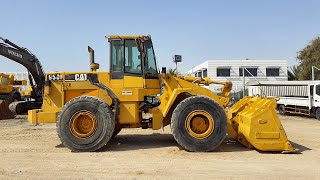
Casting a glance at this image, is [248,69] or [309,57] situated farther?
[248,69]

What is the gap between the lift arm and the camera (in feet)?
41.1

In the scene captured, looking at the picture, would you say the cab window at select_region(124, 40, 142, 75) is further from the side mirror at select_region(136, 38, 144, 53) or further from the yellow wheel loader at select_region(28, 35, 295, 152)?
the side mirror at select_region(136, 38, 144, 53)

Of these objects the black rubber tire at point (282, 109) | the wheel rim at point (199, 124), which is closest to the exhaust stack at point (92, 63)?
the wheel rim at point (199, 124)

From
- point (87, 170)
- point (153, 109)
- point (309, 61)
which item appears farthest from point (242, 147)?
point (309, 61)

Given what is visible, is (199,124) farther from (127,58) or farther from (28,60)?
(28,60)

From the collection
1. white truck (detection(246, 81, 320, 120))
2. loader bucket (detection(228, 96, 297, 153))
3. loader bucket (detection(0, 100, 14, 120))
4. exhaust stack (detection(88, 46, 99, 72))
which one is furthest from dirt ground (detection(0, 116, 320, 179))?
loader bucket (detection(0, 100, 14, 120))

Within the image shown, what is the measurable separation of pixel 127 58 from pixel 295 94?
53.1 feet

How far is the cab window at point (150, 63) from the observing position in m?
9.51

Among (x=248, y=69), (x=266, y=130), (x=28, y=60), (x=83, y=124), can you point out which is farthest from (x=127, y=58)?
(x=248, y=69)

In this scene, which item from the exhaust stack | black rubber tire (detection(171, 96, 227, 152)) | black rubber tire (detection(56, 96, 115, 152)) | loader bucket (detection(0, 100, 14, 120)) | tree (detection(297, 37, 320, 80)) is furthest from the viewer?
tree (detection(297, 37, 320, 80))

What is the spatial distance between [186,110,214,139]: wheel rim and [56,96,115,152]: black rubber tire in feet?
6.35

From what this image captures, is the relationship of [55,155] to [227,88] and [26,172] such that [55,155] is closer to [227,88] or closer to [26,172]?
[26,172]

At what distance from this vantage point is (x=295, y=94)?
2255 centimetres

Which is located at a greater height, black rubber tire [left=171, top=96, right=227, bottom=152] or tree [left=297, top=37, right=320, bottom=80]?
tree [left=297, top=37, right=320, bottom=80]
